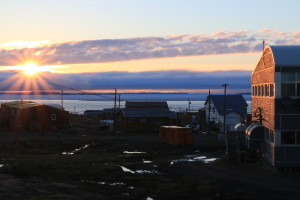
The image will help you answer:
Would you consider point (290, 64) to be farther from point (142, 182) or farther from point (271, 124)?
point (142, 182)

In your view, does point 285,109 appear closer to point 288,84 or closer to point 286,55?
point 288,84

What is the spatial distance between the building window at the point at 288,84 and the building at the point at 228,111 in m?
41.0

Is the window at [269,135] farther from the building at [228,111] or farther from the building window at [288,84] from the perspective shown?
the building at [228,111]

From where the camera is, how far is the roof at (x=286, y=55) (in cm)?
3148

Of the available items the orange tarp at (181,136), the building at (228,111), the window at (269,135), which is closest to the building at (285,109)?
the window at (269,135)

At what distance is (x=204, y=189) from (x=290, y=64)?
10984 millimetres

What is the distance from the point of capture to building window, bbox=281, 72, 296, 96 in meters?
31.7

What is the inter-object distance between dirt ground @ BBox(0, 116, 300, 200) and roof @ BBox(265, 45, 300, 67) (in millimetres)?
7458

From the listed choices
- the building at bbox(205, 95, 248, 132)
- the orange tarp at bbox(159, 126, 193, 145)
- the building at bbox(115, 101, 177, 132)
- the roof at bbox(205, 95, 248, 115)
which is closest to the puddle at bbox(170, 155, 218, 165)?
the orange tarp at bbox(159, 126, 193, 145)

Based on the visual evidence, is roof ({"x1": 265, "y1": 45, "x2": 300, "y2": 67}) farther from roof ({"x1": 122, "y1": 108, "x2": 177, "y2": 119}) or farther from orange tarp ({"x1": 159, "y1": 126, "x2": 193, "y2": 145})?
roof ({"x1": 122, "y1": 108, "x2": 177, "y2": 119})

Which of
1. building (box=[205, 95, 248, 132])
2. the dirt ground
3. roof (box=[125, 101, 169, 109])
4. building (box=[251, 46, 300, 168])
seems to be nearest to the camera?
the dirt ground

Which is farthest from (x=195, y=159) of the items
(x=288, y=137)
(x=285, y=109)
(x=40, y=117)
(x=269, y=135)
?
(x=40, y=117)

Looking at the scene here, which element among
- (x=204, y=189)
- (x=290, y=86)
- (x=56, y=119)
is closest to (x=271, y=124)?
(x=290, y=86)

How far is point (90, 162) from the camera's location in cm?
3953
